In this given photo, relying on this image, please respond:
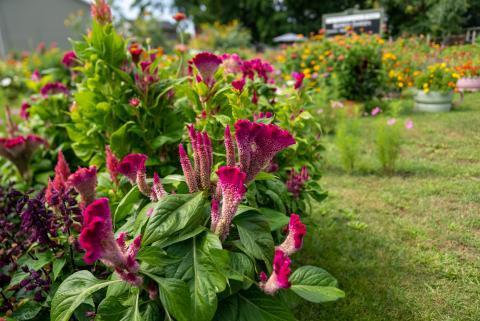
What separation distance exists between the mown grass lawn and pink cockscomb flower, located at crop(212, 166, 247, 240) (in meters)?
1.19

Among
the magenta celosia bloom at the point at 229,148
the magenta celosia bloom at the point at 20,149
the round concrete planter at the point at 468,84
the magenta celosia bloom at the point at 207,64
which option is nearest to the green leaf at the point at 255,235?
the magenta celosia bloom at the point at 229,148

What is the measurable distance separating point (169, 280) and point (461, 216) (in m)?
1.99

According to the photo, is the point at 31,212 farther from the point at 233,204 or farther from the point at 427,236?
the point at 427,236

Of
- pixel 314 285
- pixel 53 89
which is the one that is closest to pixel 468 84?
pixel 314 285

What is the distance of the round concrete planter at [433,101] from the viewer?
3.31 m

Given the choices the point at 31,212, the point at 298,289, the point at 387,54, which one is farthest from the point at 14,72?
the point at 298,289

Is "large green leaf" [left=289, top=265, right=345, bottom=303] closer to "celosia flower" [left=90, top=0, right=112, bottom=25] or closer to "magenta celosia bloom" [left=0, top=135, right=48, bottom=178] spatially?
"celosia flower" [left=90, top=0, right=112, bottom=25]

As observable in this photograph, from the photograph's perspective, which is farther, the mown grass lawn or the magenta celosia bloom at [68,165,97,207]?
the mown grass lawn

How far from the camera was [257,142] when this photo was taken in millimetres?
1165

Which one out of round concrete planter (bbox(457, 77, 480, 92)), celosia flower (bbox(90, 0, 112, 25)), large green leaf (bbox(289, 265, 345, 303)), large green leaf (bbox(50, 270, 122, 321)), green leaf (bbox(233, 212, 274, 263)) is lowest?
large green leaf (bbox(289, 265, 345, 303))

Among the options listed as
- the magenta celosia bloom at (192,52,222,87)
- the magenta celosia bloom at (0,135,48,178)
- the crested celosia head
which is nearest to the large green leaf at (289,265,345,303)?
the crested celosia head

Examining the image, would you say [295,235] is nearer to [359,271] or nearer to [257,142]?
[257,142]

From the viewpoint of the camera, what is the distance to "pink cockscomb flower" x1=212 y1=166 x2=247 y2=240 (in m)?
1.04

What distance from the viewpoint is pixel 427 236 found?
8.29 ft
